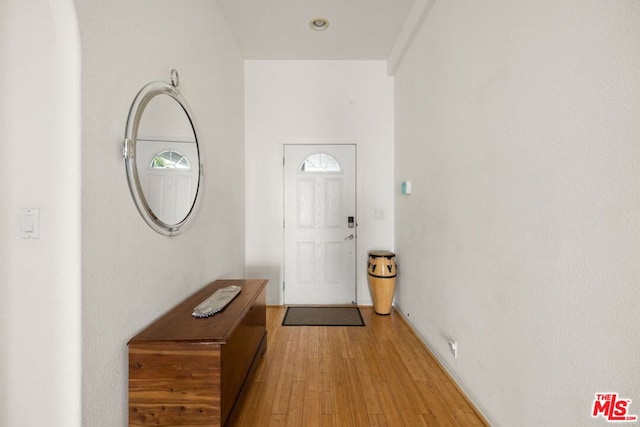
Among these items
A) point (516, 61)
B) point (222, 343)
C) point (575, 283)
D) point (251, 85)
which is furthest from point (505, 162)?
point (251, 85)

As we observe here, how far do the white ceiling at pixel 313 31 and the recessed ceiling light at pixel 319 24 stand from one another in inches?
1.7

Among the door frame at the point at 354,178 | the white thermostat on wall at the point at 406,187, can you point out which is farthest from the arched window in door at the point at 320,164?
the white thermostat on wall at the point at 406,187

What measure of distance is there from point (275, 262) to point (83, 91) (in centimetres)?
270

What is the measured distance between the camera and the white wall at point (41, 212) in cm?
102

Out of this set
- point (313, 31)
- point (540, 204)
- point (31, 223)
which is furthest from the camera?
point (313, 31)

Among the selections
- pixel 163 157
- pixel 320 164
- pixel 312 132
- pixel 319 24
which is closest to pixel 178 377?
pixel 163 157

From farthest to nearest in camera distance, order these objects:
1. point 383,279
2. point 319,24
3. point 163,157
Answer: point 383,279
point 319,24
point 163,157

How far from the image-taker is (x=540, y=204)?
46.4 inches

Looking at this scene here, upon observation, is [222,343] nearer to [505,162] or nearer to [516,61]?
[505,162]

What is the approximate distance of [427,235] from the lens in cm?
242

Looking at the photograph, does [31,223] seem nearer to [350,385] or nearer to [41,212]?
Answer: [41,212]

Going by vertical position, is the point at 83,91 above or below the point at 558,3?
below

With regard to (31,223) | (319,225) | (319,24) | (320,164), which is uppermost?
(319,24)

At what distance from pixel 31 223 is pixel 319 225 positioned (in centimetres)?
270
